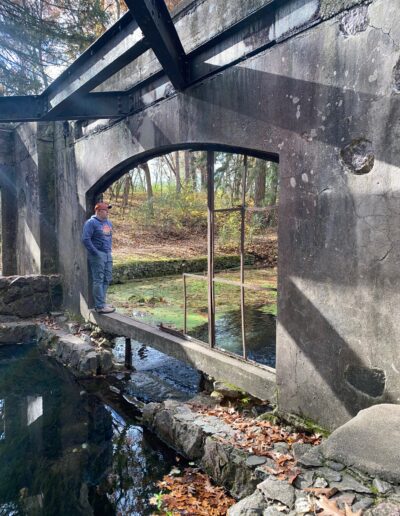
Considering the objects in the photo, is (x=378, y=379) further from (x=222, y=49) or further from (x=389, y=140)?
(x=222, y=49)

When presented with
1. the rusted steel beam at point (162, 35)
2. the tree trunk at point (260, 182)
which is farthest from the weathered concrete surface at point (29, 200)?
the tree trunk at point (260, 182)

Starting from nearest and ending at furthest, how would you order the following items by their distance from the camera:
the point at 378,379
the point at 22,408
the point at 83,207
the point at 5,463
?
the point at 378,379
the point at 5,463
the point at 22,408
the point at 83,207

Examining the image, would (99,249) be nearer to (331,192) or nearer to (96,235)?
(96,235)

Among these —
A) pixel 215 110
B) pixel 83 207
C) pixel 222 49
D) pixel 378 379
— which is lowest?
pixel 378 379

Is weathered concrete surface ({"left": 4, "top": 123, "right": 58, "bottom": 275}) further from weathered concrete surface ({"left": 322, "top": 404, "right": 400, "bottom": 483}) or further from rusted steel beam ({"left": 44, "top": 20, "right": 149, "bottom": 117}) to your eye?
weathered concrete surface ({"left": 322, "top": 404, "right": 400, "bottom": 483})

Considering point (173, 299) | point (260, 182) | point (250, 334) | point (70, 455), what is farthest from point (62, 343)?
point (260, 182)

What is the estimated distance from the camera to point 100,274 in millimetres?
7117

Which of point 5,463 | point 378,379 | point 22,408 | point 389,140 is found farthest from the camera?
point 22,408

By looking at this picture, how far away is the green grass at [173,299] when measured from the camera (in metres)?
8.66

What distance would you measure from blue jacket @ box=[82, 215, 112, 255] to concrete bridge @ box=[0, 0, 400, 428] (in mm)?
2072

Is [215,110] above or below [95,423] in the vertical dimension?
above

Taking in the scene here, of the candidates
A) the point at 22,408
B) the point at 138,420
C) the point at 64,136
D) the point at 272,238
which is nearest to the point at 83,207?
the point at 64,136

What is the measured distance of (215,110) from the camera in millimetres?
4371

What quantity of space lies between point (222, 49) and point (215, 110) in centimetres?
61
